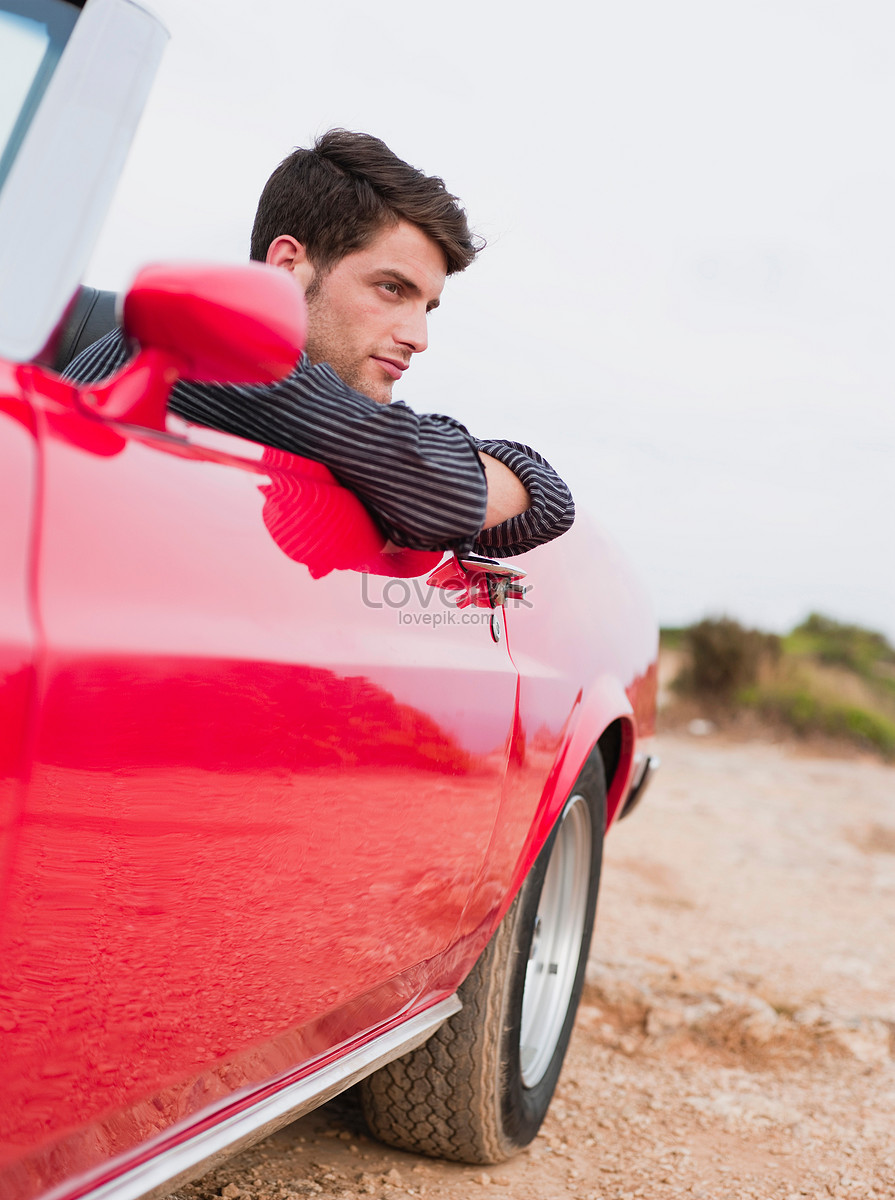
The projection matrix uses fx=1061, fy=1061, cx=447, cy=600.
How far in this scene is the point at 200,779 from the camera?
1.18 meters

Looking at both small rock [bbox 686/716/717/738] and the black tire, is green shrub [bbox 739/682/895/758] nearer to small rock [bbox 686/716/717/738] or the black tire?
small rock [bbox 686/716/717/738]

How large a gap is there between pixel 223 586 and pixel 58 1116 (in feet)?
1.90

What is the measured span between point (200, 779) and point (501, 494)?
829mm

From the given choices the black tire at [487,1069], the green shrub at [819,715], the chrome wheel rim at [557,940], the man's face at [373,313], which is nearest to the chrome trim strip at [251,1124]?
the black tire at [487,1069]

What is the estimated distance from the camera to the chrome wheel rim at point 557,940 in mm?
2682

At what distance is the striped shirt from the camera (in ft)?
5.00

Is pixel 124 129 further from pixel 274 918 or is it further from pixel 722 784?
pixel 722 784

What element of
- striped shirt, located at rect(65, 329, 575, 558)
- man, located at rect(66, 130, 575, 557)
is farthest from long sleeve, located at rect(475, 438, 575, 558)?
striped shirt, located at rect(65, 329, 575, 558)

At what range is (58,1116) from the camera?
1088 millimetres

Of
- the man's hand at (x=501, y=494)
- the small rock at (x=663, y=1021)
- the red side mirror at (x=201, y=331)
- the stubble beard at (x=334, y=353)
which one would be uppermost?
the stubble beard at (x=334, y=353)

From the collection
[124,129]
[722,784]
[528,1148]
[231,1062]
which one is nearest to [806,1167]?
[528,1148]

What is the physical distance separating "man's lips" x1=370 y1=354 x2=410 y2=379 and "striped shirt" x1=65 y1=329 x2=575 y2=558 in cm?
55

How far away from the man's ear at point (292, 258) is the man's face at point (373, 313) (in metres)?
0.02

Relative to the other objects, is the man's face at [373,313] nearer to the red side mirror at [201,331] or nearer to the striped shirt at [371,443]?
the striped shirt at [371,443]
